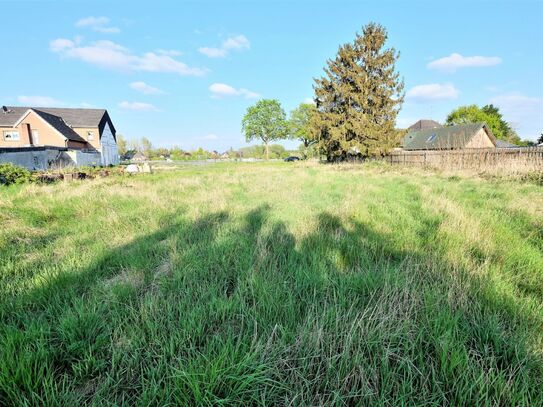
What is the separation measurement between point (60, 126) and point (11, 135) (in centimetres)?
557

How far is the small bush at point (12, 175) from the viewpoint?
12.1 meters

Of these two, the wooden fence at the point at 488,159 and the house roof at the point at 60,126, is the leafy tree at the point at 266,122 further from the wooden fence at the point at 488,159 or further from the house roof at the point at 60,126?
the wooden fence at the point at 488,159

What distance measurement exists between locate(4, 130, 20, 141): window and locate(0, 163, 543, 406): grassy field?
140 ft

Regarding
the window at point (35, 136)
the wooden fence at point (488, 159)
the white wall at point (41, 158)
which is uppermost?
the window at point (35, 136)

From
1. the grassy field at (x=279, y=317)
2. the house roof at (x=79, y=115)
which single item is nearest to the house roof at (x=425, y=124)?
the house roof at (x=79, y=115)

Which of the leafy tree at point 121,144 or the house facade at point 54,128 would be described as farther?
the leafy tree at point 121,144

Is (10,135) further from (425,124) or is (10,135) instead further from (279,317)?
(425,124)

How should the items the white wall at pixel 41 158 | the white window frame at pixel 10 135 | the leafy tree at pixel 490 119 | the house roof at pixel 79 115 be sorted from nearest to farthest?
the white wall at pixel 41 158, the white window frame at pixel 10 135, the house roof at pixel 79 115, the leafy tree at pixel 490 119

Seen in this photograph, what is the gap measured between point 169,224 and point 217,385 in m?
4.45

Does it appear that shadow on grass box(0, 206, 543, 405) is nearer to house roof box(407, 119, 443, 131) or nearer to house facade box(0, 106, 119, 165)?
house facade box(0, 106, 119, 165)

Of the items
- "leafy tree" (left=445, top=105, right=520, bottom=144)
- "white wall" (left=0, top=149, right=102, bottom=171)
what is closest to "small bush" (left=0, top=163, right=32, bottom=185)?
"white wall" (left=0, top=149, right=102, bottom=171)

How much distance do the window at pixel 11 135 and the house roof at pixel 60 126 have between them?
4.04 m

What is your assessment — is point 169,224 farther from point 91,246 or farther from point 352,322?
point 352,322

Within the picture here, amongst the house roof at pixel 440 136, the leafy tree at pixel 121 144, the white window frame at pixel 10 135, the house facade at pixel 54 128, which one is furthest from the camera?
the leafy tree at pixel 121 144
